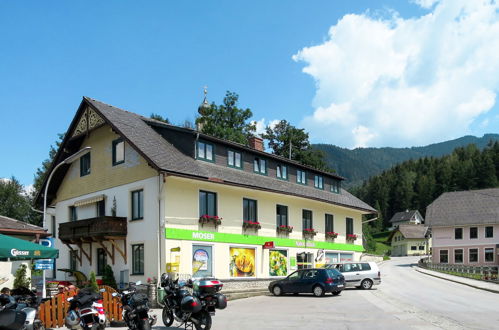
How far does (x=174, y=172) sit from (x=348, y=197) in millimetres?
19108

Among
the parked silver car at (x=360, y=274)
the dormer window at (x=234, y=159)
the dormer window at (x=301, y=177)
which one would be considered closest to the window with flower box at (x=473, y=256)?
the dormer window at (x=301, y=177)

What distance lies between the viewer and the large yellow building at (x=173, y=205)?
24.2 meters

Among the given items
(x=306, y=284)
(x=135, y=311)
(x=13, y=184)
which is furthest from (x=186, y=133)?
(x=13, y=184)

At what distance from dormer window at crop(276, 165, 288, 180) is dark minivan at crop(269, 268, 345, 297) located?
27.6 ft

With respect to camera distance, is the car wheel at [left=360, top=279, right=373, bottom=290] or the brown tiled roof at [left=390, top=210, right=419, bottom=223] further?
the brown tiled roof at [left=390, top=210, right=419, bottom=223]

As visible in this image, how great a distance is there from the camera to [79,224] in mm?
26234

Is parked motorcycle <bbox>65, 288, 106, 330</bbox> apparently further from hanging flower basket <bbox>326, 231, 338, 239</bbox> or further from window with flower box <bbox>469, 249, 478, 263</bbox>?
window with flower box <bbox>469, 249, 478, 263</bbox>

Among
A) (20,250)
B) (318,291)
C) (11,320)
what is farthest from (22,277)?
(11,320)

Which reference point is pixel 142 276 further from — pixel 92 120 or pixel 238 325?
pixel 238 325

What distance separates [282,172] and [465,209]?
117 feet

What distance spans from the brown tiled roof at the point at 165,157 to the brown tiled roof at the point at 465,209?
111 feet

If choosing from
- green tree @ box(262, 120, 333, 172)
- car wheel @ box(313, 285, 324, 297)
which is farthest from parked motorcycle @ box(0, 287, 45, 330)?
green tree @ box(262, 120, 333, 172)

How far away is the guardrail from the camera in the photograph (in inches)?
1612

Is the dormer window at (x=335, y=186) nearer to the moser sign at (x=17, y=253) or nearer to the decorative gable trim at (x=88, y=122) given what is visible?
the decorative gable trim at (x=88, y=122)
